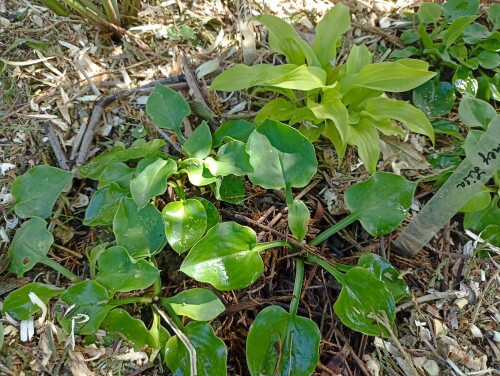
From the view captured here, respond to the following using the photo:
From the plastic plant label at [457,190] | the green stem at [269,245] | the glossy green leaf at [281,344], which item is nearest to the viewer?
the plastic plant label at [457,190]

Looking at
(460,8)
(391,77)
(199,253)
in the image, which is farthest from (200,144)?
(460,8)

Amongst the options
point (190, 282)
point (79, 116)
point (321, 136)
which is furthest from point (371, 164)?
point (79, 116)

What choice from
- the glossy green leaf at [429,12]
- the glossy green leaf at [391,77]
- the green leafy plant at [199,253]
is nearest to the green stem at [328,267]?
the green leafy plant at [199,253]

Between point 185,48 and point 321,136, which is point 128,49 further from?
point 321,136

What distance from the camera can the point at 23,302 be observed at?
122 centimetres

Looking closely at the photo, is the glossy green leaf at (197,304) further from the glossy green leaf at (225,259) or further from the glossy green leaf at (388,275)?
the glossy green leaf at (388,275)

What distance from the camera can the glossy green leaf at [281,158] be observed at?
4.24 feet

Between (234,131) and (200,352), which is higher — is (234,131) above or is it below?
above

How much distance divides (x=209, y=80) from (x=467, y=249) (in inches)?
38.5

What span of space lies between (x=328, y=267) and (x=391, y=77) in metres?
0.56

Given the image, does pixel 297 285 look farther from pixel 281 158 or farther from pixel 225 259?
pixel 281 158

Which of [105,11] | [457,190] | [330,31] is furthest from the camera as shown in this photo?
[105,11]

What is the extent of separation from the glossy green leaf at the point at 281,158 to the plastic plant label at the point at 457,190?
0.30 m

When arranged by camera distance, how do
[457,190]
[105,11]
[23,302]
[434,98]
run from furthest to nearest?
1. [105,11]
2. [434,98]
3. [23,302]
4. [457,190]
